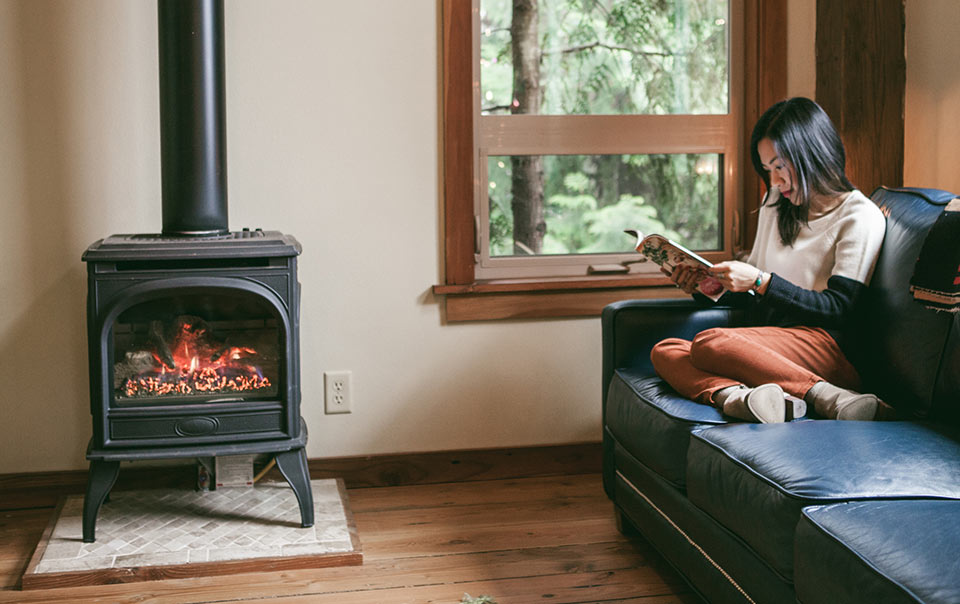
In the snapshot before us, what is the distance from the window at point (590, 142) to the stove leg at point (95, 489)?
1.06 meters

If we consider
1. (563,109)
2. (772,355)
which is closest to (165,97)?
(563,109)

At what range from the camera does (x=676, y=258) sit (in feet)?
7.73

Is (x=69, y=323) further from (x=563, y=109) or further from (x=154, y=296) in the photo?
(x=563, y=109)

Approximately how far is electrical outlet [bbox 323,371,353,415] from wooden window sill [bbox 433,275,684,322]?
1.24ft

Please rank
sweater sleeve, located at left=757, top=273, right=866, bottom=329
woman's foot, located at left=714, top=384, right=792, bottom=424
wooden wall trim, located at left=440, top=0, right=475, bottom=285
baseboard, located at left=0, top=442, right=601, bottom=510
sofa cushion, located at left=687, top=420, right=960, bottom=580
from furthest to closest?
wooden wall trim, located at left=440, top=0, right=475, bottom=285
baseboard, located at left=0, top=442, right=601, bottom=510
sweater sleeve, located at left=757, top=273, right=866, bottom=329
woman's foot, located at left=714, top=384, right=792, bottom=424
sofa cushion, located at left=687, top=420, right=960, bottom=580

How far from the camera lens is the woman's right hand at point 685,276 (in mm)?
2402

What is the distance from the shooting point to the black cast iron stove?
2260mm

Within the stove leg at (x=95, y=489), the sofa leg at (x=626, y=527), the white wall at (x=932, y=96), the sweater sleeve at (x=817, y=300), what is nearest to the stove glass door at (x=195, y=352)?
the stove leg at (x=95, y=489)

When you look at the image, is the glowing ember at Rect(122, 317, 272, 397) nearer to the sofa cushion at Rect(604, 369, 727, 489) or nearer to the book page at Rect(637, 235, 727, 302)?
the sofa cushion at Rect(604, 369, 727, 489)

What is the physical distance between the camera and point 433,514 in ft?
8.63

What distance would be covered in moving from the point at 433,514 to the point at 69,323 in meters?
1.18

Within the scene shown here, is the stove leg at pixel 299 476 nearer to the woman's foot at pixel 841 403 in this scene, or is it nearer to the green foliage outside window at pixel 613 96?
the green foliage outside window at pixel 613 96

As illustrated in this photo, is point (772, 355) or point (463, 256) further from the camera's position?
point (463, 256)

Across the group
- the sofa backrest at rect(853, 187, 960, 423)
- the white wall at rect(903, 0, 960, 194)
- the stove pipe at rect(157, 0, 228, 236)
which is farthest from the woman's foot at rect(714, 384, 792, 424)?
the stove pipe at rect(157, 0, 228, 236)
